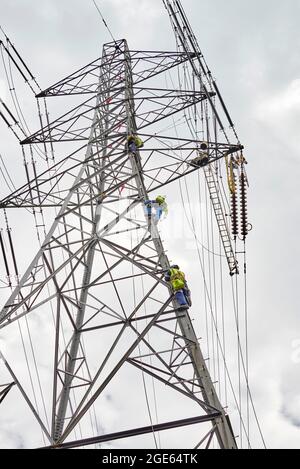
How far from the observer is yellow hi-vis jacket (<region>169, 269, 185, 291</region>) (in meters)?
7.22

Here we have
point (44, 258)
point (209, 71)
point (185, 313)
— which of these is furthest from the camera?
point (209, 71)

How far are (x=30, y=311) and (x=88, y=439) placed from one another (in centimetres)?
255

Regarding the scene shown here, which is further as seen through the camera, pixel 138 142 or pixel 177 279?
pixel 138 142

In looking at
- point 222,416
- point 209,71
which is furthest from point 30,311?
point 209,71

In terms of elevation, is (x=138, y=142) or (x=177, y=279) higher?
(x=138, y=142)

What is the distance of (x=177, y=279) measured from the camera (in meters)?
7.36

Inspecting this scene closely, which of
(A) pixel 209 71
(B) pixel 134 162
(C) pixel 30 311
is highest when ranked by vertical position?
(A) pixel 209 71

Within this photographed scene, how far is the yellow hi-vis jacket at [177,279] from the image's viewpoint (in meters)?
7.22

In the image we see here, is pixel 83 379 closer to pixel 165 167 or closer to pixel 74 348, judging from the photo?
pixel 74 348

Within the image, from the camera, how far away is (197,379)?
20.3 ft

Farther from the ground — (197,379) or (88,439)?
(197,379)

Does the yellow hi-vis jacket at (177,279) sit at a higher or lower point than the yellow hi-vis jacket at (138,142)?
lower

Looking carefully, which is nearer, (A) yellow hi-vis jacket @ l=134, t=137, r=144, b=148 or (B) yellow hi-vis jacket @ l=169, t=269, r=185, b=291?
(B) yellow hi-vis jacket @ l=169, t=269, r=185, b=291

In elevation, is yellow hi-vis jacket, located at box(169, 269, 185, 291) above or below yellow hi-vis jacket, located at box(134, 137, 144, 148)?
below
